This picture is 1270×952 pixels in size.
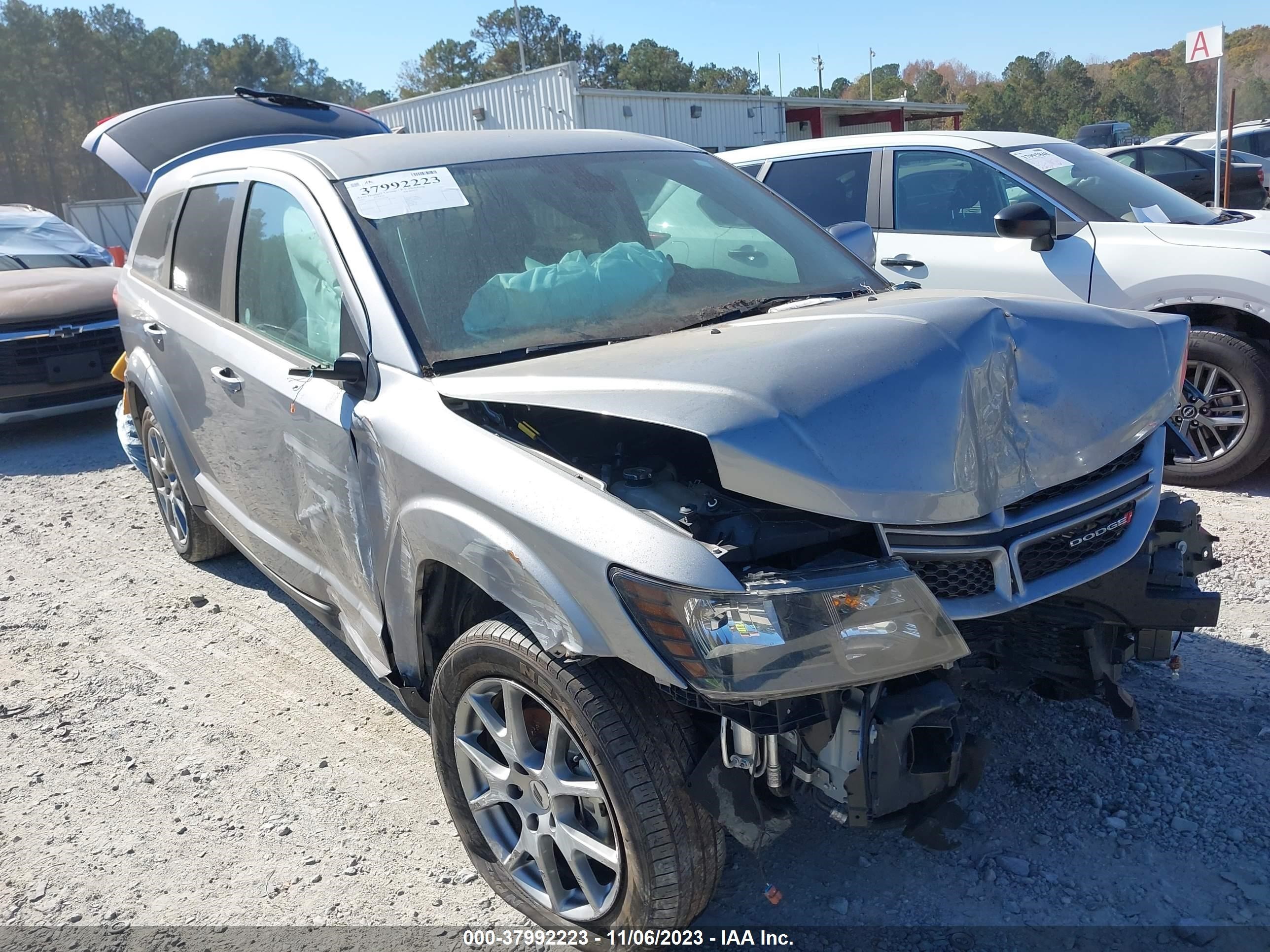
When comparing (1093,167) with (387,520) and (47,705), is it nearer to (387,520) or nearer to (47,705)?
(387,520)

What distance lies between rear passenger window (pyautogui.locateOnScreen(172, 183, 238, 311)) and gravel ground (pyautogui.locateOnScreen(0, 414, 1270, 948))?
150 centimetres

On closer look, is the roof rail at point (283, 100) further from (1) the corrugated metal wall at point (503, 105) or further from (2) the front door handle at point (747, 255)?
(1) the corrugated metal wall at point (503, 105)

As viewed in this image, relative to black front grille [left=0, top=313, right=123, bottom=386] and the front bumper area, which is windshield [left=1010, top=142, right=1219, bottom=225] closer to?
the front bumper area

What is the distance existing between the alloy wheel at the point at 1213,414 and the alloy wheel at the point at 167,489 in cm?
507

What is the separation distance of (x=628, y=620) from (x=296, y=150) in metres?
2.30

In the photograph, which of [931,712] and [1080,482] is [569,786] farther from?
[1080,482]

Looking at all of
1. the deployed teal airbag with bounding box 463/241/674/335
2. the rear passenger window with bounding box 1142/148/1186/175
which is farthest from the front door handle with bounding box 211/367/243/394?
the rear passenger window with bounding box 1142/148/1186/175

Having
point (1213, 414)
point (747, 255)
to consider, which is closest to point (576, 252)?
point (747, 255)

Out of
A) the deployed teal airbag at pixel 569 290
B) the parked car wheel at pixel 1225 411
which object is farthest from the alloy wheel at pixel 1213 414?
the deployed teal airbag at pixel 569 290

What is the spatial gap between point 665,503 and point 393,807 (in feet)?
5.09

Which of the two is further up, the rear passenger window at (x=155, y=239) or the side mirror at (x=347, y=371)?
the rear passenger window at (x=155, y=239)

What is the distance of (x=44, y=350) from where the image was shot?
7.89 meters

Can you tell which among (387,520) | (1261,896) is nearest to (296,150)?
A: (387,520)

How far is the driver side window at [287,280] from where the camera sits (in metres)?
3.04
